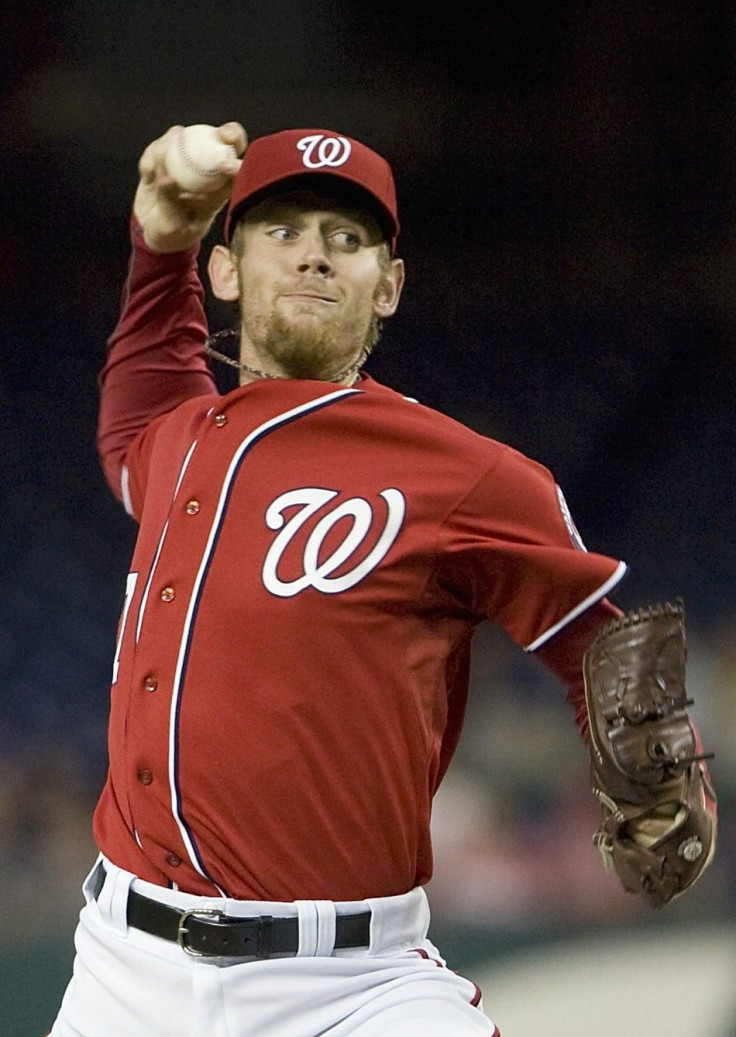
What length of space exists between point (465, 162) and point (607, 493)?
96cm

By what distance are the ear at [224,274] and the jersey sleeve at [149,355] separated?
0.18 meters

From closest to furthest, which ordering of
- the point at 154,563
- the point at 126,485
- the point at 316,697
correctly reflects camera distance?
the point at 316,697
the point at 154,563
the point at 126,485

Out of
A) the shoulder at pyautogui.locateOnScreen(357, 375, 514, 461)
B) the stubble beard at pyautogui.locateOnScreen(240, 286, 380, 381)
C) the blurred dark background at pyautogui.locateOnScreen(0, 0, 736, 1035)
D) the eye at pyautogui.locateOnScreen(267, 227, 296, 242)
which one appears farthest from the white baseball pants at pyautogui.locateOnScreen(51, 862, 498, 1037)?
the blurred dark background at pyautogui.locateOnScreen(0, 0, 736, 1035)

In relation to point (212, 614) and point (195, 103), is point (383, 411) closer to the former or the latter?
point (212, 614)

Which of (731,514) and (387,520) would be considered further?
(731,514)

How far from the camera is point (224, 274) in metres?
1.76

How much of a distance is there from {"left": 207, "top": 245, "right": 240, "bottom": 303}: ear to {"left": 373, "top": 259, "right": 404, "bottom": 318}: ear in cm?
17

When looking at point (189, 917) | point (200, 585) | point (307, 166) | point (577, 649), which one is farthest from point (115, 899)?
point (307, 166)

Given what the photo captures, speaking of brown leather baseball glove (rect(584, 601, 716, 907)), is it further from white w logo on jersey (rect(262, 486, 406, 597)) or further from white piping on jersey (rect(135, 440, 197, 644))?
white piping on jersey (rect(135, 440, 197, 644))

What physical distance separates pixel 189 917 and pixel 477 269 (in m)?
2.71

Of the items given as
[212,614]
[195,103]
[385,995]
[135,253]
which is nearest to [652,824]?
[385,995]

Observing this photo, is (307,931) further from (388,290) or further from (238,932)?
(388,290)

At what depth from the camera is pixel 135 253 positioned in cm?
196

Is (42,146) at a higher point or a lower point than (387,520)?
higher
